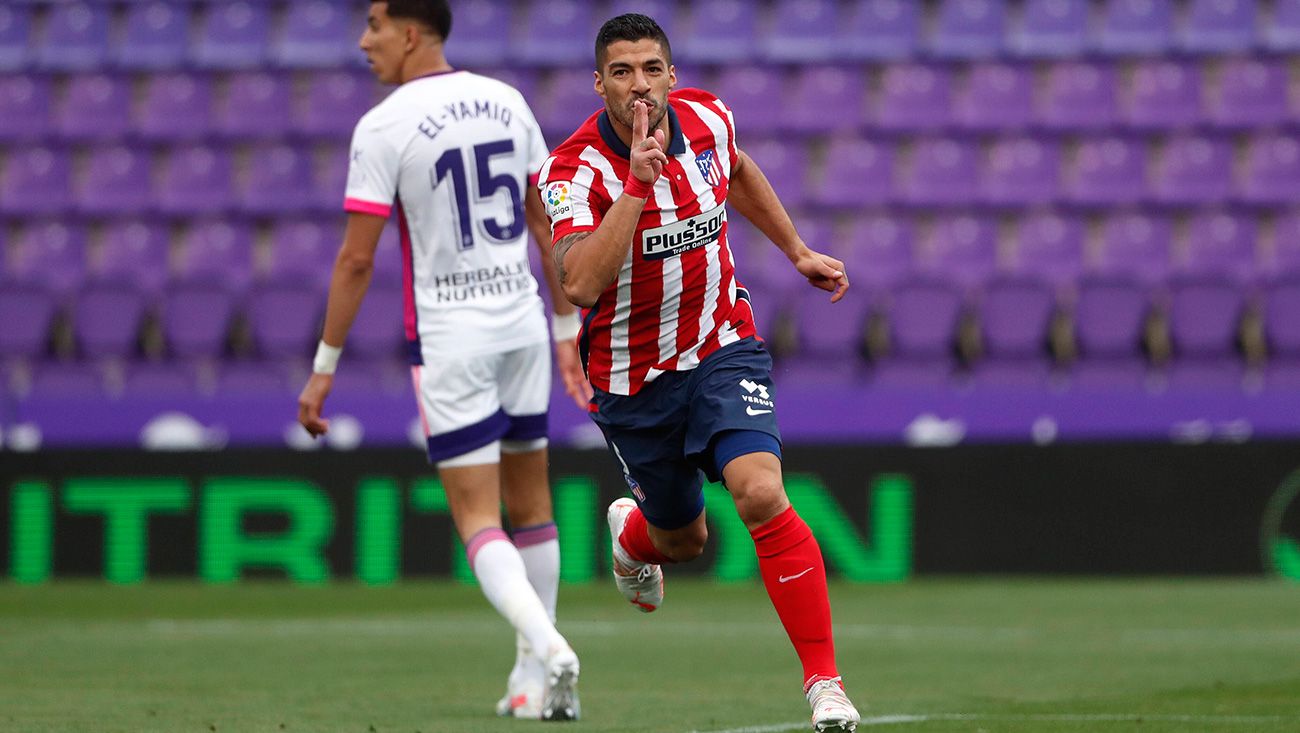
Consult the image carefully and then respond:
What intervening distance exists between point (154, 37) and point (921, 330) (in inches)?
330

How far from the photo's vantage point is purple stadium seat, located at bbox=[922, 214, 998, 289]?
47.2ft

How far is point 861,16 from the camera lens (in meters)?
16.5

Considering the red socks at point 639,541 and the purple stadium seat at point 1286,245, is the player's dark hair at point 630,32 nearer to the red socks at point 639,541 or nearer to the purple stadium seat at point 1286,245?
the red socks at point 639,541

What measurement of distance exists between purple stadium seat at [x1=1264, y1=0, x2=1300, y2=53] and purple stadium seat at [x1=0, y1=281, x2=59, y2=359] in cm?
1048

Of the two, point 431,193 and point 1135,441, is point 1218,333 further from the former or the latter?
point 431,193

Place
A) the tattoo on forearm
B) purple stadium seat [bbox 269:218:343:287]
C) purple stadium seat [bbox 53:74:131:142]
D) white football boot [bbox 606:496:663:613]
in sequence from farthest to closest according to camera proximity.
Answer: purple stadium seat [bbox 53:74:131:142] < purple stadium seat [bbox 269:218:343:287] < white football boot [bbox 606:496:663:613] < the tattoo on forearm

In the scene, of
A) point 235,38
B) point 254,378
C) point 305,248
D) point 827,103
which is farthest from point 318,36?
point 827,103

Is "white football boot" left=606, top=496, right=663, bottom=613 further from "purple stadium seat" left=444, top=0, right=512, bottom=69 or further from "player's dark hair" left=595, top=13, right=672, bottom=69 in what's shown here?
"purple stadium seat" left=444, top=0, right=512, bottom=69

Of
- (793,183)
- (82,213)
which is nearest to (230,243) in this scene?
(82,213)

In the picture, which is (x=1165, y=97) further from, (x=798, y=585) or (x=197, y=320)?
(x=798, y=585)

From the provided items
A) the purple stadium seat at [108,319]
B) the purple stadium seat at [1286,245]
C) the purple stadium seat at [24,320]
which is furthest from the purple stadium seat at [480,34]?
the purple stadium seat at [1286,245]

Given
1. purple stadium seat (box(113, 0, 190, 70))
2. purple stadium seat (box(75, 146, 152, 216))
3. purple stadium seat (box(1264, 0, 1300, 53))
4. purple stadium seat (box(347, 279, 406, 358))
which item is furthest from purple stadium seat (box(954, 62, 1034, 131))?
purple stadium seat (box(113, 0, 190, 70))

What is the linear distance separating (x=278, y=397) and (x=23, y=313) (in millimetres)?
2659

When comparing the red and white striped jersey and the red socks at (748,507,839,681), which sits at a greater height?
the red and white striped jersey
